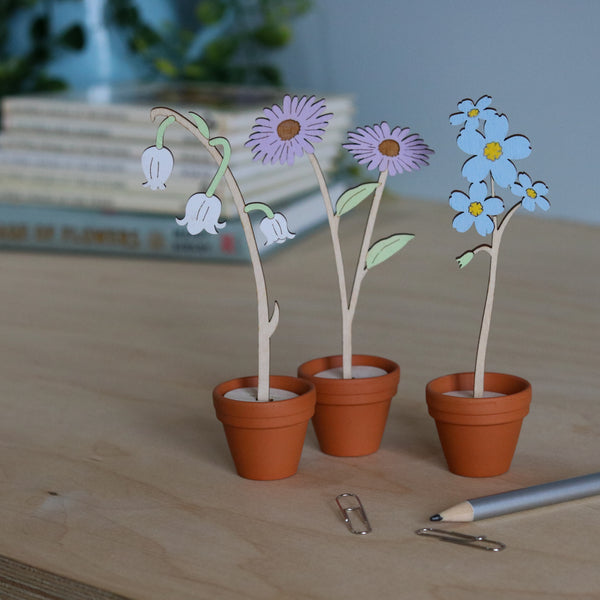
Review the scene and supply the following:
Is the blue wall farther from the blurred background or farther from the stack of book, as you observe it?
the stack of book

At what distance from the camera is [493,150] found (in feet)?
1.72

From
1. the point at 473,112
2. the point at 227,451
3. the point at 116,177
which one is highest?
the point at 473,112

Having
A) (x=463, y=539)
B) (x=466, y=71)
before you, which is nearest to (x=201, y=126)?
(x=463, y=539)

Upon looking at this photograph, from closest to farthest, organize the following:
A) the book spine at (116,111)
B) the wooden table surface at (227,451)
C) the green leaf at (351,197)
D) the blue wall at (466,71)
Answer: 1. the wooden table surface at (227,451)
2. the green leaf at (351,197)
3. the book spine at (116,111)
4. the blue wall at (466,71)

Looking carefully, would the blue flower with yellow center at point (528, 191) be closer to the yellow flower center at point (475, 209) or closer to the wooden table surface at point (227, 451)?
the yellow flower center at point (475, 209)

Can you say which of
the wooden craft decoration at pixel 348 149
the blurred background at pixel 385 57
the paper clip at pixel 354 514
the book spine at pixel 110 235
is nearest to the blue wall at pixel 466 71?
the blurred background at pixel 385 57

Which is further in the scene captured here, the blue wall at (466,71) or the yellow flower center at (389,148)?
the blue wall at (466,71)

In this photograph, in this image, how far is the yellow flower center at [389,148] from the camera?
1.80ft

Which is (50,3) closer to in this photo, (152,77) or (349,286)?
(152,77)

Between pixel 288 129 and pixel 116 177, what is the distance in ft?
2.00

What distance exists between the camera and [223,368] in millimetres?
727

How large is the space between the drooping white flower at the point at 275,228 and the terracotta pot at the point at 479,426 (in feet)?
0.38

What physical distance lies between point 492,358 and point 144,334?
291 mm

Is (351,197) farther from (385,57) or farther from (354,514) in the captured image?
(385,57)
